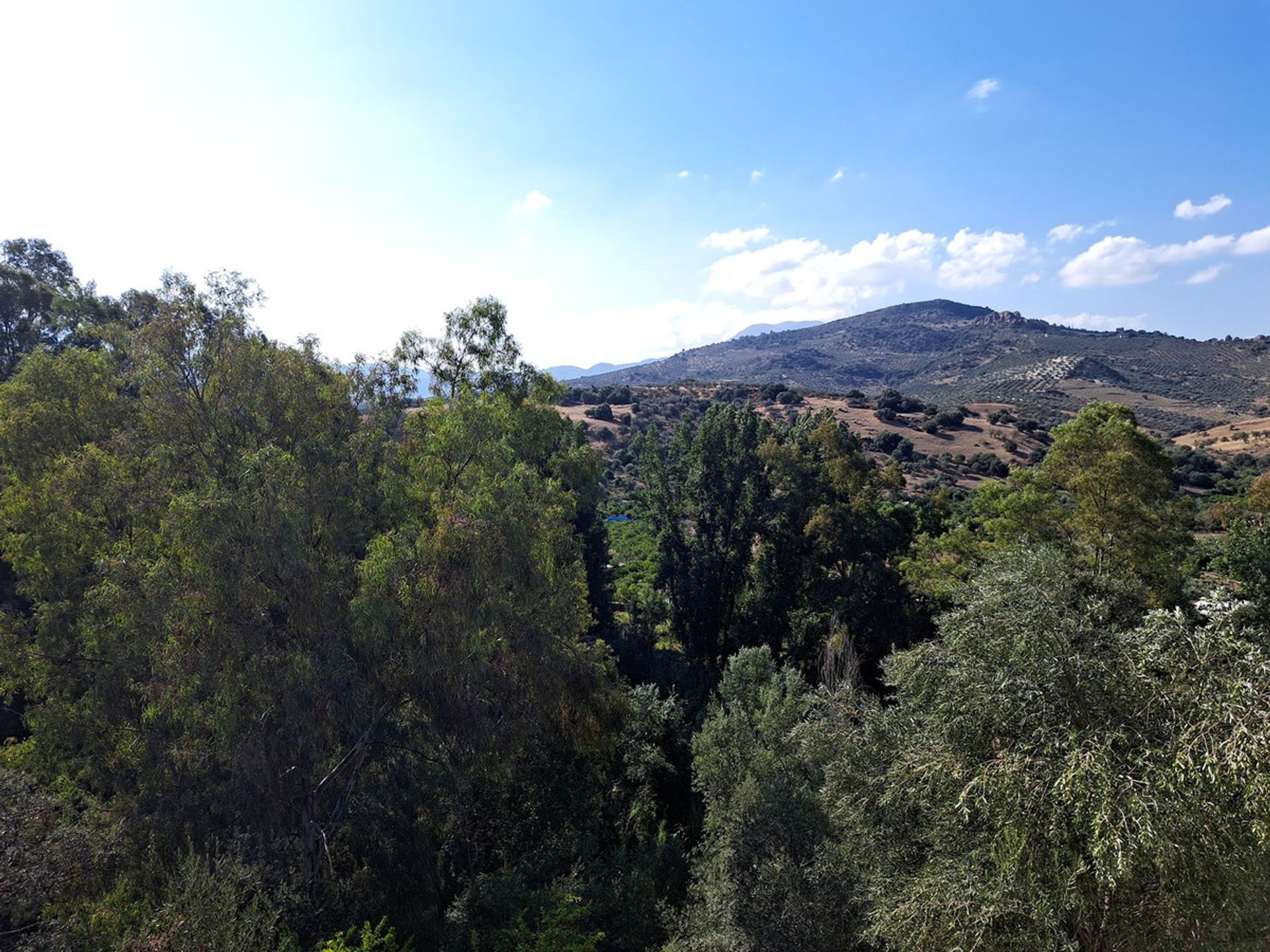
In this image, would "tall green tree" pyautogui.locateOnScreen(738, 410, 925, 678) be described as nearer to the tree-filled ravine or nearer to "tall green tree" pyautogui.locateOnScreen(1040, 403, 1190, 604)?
"tall green tree" pyautogui.locateOnScreen(1040, 403, 1190, 604)

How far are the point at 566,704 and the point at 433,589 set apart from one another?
4.31 m

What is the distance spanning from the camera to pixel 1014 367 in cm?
11725

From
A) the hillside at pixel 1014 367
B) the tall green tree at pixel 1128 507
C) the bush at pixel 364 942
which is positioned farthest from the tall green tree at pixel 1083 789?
the hillside at pixel 1014 367

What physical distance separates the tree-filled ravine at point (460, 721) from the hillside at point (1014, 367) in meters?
79.3

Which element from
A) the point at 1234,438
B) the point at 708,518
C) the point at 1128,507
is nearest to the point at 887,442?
the point at 708,518

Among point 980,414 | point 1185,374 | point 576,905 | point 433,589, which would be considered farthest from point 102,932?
point 1185,374

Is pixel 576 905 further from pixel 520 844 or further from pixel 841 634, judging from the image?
pixel 841 634

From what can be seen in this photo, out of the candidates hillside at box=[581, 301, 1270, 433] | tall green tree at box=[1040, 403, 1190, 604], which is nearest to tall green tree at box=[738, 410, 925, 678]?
tall green tree at box=[1040, 403, 1190, 604]

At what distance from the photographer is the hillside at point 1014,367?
8956cm

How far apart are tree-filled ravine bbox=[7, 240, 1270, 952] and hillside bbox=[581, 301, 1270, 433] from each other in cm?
7926

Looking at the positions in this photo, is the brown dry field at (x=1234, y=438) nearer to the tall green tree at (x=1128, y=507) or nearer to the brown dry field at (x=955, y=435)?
the brown dry field at (x=955, y=435)

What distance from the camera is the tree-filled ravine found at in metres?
7.59

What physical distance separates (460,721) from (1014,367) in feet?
432

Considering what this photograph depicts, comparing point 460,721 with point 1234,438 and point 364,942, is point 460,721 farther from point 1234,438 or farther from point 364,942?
point 1234,438
